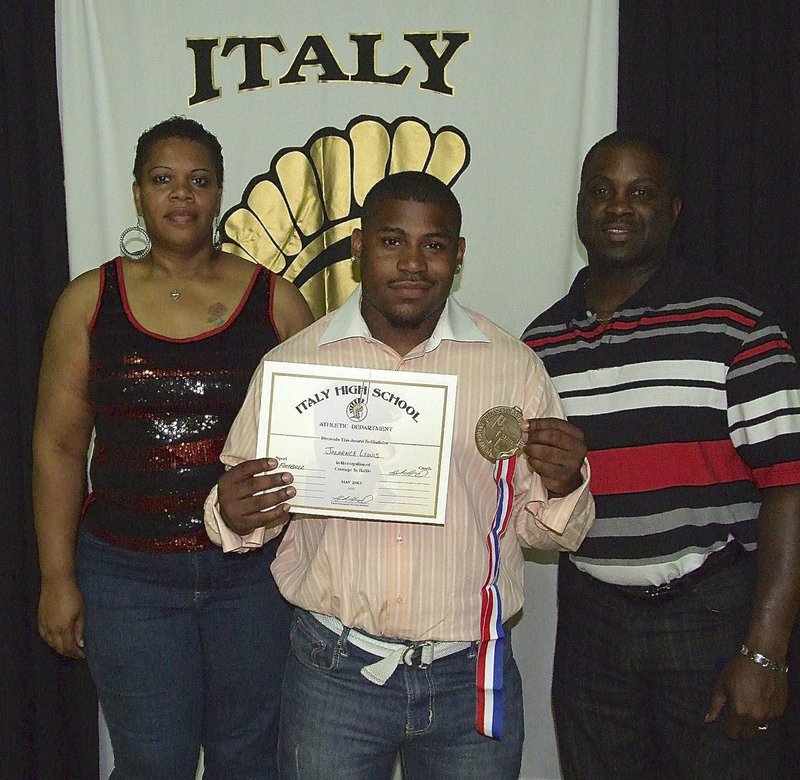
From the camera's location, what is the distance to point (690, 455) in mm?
1913

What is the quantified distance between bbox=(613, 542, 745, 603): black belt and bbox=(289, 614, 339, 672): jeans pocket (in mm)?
733

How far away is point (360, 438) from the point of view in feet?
5.39

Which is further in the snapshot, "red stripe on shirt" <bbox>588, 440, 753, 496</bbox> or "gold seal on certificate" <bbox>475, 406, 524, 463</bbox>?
"red stripe on shirt" <bbox>588, 440, 753, 496</bbox>

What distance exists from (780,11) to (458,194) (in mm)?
1130

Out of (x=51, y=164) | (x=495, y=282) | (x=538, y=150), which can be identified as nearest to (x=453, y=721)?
(x=495, y=282)

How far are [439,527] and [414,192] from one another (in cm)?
70

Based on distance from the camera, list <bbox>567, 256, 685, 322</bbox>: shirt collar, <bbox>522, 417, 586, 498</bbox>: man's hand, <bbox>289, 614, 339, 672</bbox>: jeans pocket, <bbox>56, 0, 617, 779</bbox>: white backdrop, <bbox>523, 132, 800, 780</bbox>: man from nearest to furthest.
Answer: <bbox>522, 417, 586, 498</bbox>: man's hand → <bbox>289, 614, 339, 672</bbox>: jeans pocket → <bbox>523, 132, 800, 780</bbox>: man → <bbox>567, 256, 685, 322</bbox>: shirt collar → <bbox>56, 0, 617, 779</bbox>: white backdrop

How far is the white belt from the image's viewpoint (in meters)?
1.67

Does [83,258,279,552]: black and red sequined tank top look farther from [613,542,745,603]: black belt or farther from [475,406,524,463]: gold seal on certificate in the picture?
[613,542,745,603]: black belt

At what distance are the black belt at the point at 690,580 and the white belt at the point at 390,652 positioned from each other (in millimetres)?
517

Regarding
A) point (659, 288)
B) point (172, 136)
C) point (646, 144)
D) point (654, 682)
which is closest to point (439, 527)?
point (654, 682)

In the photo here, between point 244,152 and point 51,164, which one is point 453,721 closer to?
point 244,152

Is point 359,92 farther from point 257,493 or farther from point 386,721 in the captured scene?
point 386,721
